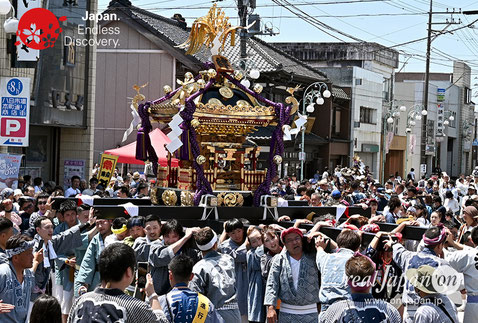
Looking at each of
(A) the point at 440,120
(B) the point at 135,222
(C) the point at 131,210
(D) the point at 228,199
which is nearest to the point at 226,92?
(D) the point at 228,199

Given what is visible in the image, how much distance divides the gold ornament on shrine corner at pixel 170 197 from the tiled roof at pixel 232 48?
46.8ft

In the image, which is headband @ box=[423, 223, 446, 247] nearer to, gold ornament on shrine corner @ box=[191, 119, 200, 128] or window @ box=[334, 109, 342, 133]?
gold ornament on shrine corner @ box=[191, 119, 200, 128]

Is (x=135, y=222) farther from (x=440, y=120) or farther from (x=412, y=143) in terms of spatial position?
(x=440, y=120)

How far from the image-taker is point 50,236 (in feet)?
27.2

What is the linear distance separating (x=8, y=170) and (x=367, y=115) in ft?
102

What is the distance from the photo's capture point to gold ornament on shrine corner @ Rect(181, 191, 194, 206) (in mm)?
11047

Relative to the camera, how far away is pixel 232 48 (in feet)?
99.5

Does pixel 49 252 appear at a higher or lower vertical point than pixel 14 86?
lower

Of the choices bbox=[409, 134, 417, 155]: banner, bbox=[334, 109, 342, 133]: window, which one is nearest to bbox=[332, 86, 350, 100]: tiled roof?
bbox=[334, 109, 342, 133]: window

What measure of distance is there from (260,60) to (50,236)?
2312cm

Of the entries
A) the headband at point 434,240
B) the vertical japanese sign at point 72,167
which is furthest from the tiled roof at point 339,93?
the headband at point 434,240

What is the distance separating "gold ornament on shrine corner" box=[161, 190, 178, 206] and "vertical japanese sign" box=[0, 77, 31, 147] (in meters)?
5.15

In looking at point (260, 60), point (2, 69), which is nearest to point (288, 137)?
point (2, 69)

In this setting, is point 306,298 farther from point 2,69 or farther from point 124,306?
point 2,69
